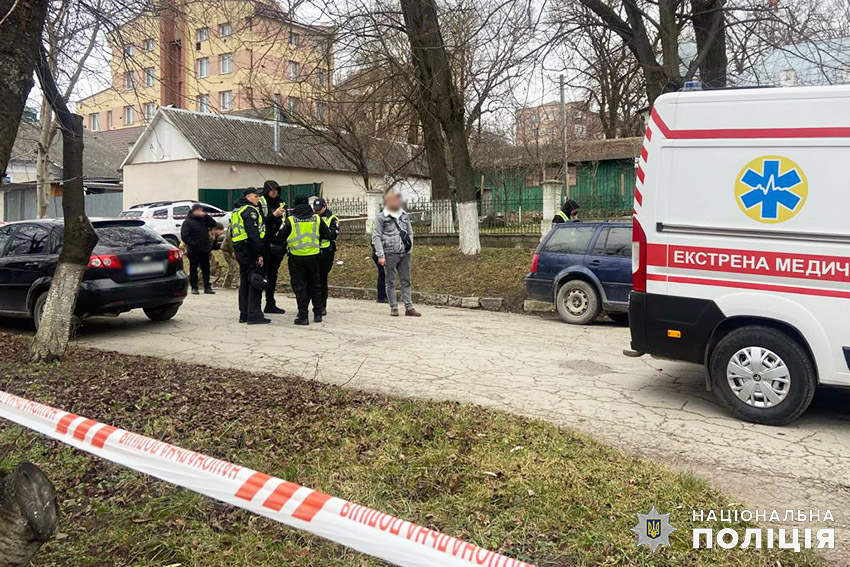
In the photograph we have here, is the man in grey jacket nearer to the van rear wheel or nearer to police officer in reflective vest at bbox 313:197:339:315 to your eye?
police officer in reflective vest at bbox 313:197:339:315

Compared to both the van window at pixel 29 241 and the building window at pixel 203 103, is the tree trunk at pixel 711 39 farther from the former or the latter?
A: the van window at pixel 29 241

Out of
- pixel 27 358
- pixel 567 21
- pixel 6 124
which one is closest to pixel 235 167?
pixel 567 21

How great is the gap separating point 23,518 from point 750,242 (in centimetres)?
509

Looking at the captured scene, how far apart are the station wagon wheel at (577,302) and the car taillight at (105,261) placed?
6522 millimetres

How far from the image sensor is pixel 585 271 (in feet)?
33.8

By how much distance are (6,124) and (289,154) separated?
33.6 meters

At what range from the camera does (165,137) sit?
34719 millimetres

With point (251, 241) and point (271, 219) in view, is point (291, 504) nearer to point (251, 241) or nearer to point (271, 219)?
point (251, 241)

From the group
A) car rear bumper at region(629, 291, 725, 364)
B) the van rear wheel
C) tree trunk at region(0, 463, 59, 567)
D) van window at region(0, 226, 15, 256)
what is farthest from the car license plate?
the van rear wheel

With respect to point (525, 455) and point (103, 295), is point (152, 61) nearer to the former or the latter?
point (103, 295)

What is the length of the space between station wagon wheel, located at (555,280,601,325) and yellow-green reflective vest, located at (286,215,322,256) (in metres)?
3.96

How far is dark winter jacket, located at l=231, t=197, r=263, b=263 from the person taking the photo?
31.5 ft

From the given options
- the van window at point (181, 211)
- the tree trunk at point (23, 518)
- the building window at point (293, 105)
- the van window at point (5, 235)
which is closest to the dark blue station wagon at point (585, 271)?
the van window at point (5, 235)

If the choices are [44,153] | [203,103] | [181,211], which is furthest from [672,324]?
[181,211]
